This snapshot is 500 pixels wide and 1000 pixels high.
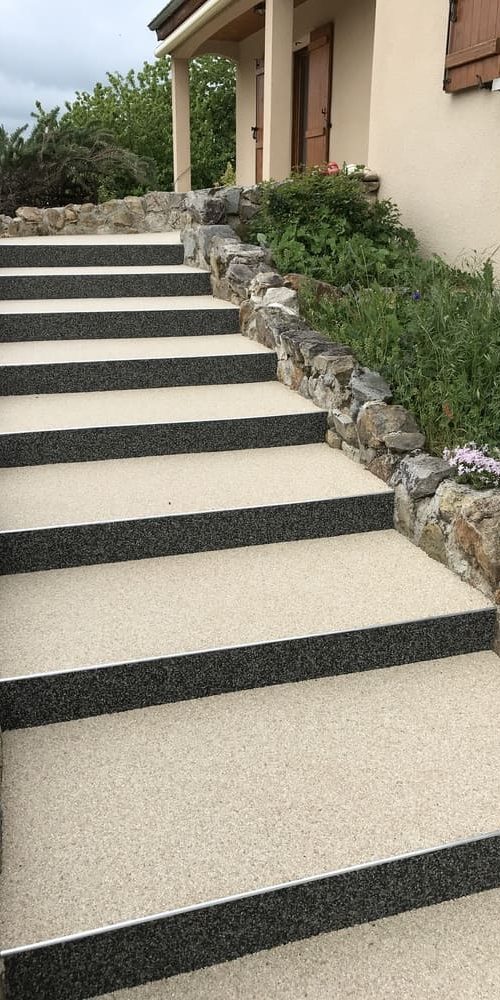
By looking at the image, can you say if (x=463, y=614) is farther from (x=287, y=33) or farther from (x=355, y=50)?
(x=355, y=50)

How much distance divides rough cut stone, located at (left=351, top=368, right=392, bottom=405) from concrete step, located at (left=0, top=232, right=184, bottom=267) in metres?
2.51

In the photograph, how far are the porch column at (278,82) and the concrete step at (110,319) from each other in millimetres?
3036

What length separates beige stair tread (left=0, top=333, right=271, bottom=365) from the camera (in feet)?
12.8

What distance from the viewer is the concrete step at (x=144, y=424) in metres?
3.25

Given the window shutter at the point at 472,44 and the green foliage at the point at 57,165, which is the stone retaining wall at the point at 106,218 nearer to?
the green foliage at the point at 57,165

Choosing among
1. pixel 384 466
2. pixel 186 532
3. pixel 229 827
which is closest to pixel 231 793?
pixel 229 827

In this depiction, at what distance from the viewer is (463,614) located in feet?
7.88

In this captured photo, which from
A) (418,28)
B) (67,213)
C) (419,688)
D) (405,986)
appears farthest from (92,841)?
(67,213)

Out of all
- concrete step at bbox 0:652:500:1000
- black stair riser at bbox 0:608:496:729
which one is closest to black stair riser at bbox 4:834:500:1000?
concrete step at bbox 0:652:500:1000

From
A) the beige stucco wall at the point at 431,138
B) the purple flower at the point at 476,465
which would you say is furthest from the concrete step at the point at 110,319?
the purple flower at the point at 476,465

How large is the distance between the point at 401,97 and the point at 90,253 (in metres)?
2.38

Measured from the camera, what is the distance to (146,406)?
3600 mm

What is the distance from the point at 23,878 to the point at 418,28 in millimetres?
5283

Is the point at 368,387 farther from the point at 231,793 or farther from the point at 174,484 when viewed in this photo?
the point at 231,793
